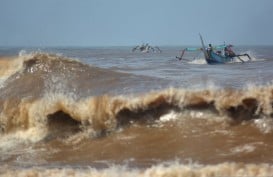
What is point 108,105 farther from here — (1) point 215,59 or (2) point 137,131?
(1) point 215,59

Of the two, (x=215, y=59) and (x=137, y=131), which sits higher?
(x=137, y=131)

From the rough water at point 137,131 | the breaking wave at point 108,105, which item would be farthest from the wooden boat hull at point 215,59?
the rough water at point 137,131

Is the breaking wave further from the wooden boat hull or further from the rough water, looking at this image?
the wooden boat hull

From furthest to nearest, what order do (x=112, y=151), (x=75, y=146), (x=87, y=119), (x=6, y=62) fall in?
1. (x=6, y=62)
2. (x=87, y=119)
3. (x=75, y=146)
4. (x=112, y=151)

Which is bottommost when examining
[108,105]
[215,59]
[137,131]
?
[215,59]

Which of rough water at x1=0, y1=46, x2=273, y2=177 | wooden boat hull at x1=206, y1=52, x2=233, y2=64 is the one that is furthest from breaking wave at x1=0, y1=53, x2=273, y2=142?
wooden boat hull at x1=206, y1=52, x2=233, y2=64

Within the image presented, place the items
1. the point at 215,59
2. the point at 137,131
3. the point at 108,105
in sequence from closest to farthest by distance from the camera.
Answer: the point at 137,131 → the point at 108,105 → the point at 215,59

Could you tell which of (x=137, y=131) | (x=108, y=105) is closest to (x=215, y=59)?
(x=108, y=105)

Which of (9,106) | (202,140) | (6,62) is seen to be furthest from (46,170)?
(6,62)

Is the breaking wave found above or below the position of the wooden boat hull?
above

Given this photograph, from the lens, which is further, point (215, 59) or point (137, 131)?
point (215, 59)

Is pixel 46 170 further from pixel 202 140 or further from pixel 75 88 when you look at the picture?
pixel 75 88

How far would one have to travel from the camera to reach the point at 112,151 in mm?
8352

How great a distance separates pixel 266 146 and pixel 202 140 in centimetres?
114
